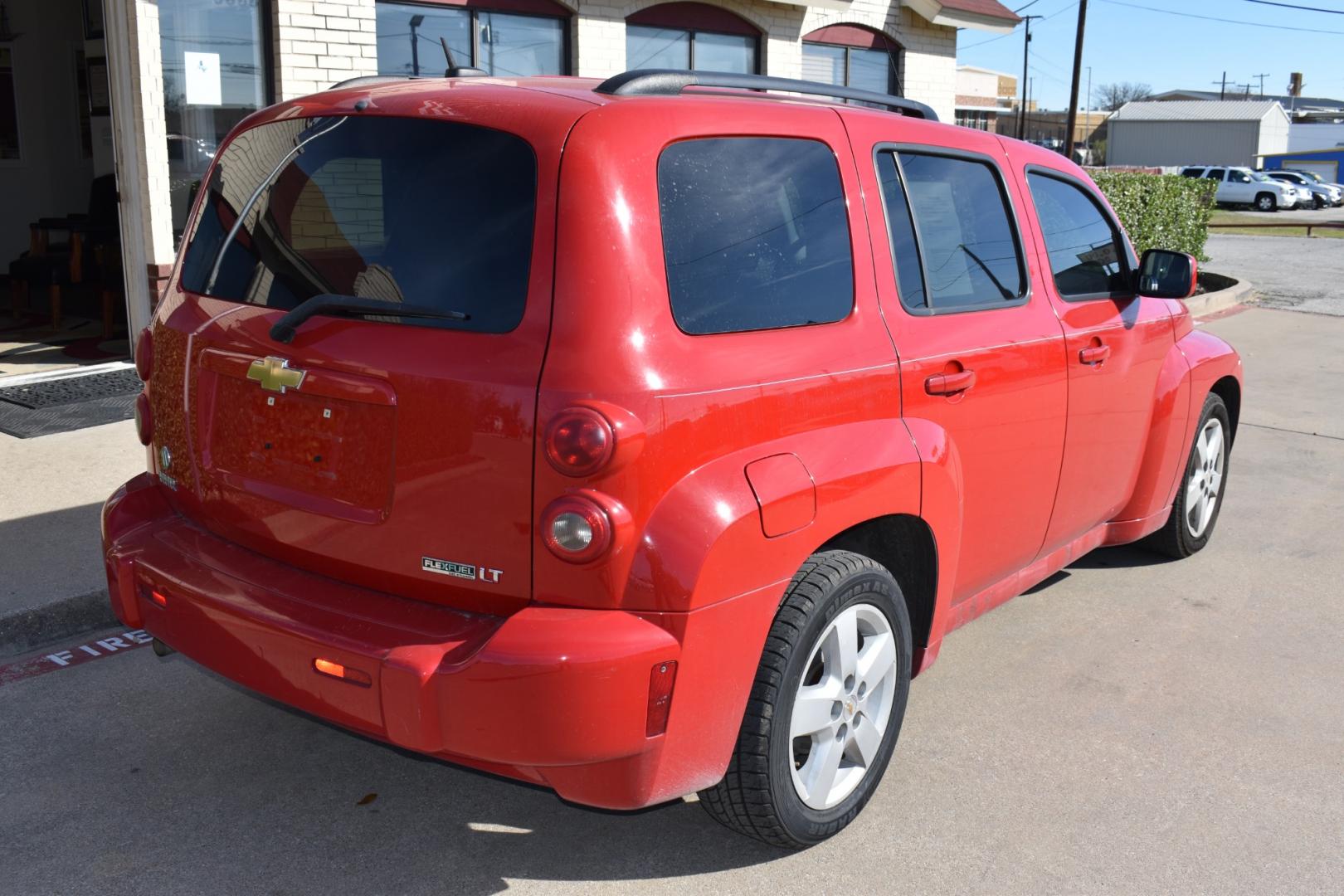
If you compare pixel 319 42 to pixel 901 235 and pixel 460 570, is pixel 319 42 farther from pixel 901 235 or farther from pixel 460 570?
pixel 460 570

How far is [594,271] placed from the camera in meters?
2.79

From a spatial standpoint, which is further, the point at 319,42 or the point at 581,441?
the point at 319,42

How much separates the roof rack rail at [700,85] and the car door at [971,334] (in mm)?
187

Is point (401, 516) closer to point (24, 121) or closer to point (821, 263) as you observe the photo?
point (821, 263)

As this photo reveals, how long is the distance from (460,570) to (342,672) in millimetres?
340

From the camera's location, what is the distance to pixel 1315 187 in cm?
5222

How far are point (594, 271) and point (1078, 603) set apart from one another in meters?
3.28

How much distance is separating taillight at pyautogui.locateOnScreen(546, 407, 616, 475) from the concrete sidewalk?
2.86 metres

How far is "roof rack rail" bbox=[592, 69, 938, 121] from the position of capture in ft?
10.3

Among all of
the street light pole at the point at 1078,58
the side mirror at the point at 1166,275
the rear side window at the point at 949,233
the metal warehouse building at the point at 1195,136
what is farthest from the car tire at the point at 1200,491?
the metal warehouse building at the point at 1195,136

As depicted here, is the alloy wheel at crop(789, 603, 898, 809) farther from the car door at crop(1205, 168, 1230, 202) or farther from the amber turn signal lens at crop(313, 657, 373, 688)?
the car door at crop(1205, 168, 1230, 202)

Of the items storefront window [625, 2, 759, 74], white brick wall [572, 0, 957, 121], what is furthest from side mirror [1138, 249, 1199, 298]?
storefront window [625, 2, 759, 74]

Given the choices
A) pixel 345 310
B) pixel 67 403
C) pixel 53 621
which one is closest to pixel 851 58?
pixel 67 403

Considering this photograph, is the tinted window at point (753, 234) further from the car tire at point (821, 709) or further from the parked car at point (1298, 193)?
the parked car at point (1298, 193)
